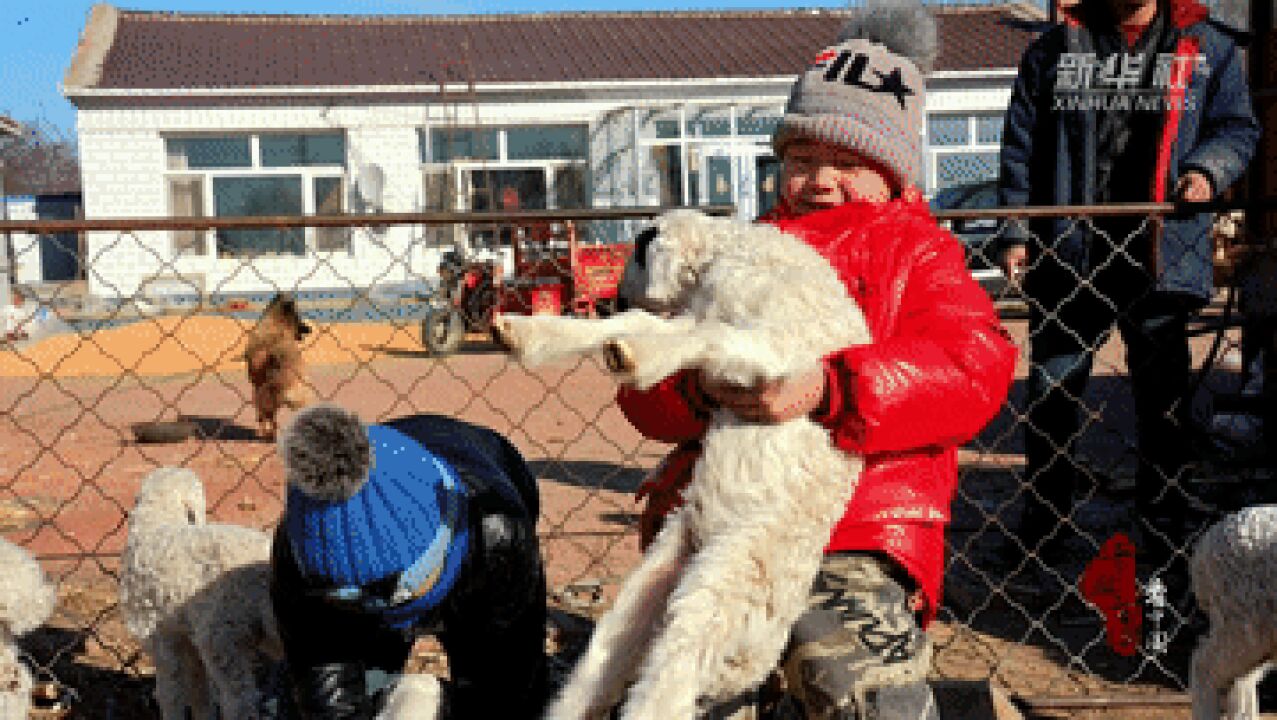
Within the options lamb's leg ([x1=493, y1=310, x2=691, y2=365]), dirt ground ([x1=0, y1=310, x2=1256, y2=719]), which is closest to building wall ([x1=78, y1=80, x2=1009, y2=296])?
dirt ground ([x1=0, y1=310, x2=1256, y2=719])

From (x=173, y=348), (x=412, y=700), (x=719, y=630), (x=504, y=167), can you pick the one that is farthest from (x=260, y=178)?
(x=719, y=630)

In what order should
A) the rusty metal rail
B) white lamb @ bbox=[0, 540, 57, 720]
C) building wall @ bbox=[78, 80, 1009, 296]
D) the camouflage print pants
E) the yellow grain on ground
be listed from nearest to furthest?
1. the camouflage print pants
2. white lamb @ bbox=[0, 540, 57, 720]
3. the rusty metal rail
4. the yellow grain on ground
5. building wall @ bbox=[78, 80, 1009, 296]

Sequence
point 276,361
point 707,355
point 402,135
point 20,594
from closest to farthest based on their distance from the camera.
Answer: point 707,355 < point 20,594 < point 276,361 < point 402,135

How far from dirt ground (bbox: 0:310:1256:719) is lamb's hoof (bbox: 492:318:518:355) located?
286mm

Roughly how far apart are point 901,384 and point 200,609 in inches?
70.3

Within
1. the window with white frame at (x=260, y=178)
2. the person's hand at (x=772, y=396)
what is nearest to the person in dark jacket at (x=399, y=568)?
the person's hand at (x=772, y=396)

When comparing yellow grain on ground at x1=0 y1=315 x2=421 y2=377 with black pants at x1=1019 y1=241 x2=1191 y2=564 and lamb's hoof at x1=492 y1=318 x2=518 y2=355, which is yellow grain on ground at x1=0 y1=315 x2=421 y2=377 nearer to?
black pants at x1=1019 y1=241 x2=1191 y2=564

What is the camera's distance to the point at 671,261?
1.63 meters

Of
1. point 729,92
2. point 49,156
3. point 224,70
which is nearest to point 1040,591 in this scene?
point 729,92

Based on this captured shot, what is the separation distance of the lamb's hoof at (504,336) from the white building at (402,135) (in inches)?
687

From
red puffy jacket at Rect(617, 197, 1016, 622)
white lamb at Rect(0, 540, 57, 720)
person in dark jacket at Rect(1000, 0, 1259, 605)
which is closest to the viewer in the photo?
red puffy jacket at Rect(617, 197, 1016, 622)

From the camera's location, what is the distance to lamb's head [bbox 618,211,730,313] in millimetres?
1638

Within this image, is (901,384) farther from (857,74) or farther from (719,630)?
(857,74)

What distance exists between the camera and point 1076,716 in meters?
3.17
